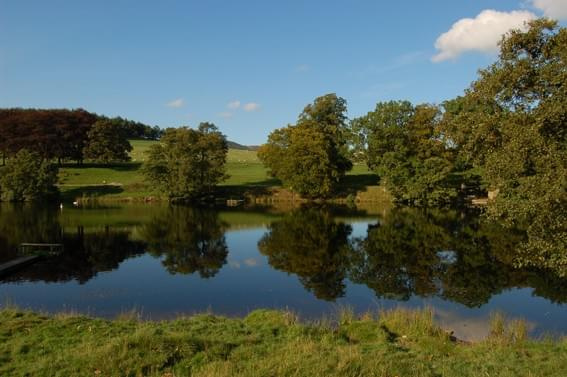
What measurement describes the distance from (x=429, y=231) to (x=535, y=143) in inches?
1258

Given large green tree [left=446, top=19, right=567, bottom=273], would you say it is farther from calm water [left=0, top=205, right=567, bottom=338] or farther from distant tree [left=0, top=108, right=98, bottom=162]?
distant tree [left=0, top=108, right=98, bottom=162]

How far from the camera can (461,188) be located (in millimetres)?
78062

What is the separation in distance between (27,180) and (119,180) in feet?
54.8

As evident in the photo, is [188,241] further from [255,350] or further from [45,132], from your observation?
[45,132]

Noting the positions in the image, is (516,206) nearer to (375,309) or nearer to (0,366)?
(375,309)

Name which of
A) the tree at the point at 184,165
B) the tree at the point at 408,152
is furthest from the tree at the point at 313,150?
the tree at the point at 184,165

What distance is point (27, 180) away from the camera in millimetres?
71188

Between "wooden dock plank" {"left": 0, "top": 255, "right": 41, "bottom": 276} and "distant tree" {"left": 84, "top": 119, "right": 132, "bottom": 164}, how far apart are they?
6573 centimetres

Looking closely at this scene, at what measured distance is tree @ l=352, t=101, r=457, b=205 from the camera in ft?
230

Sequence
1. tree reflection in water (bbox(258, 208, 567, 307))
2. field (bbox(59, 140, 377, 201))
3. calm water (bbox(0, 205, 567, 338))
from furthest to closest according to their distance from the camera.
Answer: field (bbox(59, 140, 377, 201)) → tree reflection in water (bbox(258, 208, 567, 307)) → calm water (bbox(0, 205, 567, 338))

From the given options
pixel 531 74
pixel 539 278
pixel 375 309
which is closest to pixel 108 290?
pixel 375 309

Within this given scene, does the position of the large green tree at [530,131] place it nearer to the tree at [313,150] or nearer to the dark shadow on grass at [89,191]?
the tree at [313,150]

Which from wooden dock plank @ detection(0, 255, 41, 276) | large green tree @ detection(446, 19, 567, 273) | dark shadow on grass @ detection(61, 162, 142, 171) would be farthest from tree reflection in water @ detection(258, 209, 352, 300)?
dark shadow on grass @ detection(61, 162, 142, 171)

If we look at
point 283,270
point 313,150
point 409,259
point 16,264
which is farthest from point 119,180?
point 409,259
